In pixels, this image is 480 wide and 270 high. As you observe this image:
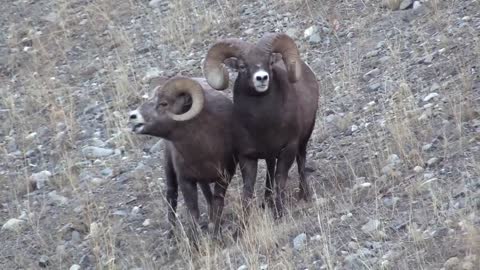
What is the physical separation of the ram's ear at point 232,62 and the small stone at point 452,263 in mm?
3248

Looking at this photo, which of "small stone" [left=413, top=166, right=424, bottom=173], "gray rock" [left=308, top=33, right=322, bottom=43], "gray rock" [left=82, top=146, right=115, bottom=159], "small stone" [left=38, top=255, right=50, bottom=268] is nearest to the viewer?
"small stone" [left=413, top=166, right=424, bottom=173]

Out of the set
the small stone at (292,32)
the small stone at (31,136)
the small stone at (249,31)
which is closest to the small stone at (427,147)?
the small stone at (292,32)

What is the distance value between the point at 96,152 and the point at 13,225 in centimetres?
204

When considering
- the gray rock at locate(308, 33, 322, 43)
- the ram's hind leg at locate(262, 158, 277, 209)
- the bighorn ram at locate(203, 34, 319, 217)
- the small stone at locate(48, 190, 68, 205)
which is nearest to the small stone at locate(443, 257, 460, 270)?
the bighorn ram at locate(203, 34, 319, 217)

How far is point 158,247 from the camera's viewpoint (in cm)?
1113

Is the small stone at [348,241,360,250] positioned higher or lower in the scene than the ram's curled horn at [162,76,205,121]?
lower

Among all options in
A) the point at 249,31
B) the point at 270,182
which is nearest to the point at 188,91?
the point at 270,182

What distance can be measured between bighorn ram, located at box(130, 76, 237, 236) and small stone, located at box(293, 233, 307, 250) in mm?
1346

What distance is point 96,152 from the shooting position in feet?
46.2

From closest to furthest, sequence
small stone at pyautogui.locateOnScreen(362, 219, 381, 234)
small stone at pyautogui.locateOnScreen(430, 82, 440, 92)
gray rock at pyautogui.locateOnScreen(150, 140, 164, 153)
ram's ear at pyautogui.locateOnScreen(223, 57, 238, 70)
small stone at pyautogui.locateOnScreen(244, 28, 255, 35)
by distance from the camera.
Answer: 1. small stone at pyautogui.locateOnScreen(362, 219, 381, 234)
2. ram's ear at pyautogui.locateOnScreen(223, 57, 238, 70)
3. small stone at pyautogui.locateOnScreen(430, 82, 440, 92)
4. gray rock at pyautogui.locateOnScreen(150, 140, 164, 153)
5. small stone at pyautogui.locateOnScreen(244, 28, 255, 35)

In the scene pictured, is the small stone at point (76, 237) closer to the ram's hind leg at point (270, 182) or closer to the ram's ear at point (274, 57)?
the ram's hind leg at point (270, 182)

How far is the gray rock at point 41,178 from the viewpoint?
1356 centimetres

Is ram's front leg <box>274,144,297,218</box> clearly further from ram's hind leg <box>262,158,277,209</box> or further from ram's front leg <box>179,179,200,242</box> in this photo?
ram's front leg <box>179,179,200,242</box>

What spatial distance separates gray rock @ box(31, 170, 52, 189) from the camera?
13.6m
